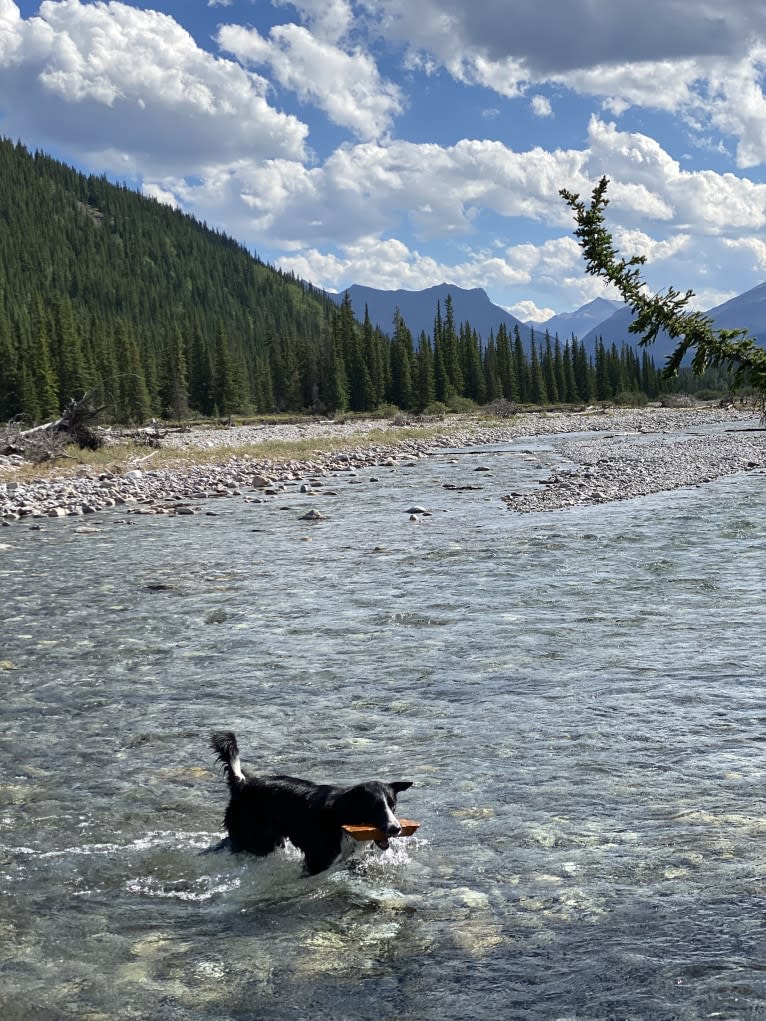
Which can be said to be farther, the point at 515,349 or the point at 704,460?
the point at 515,349

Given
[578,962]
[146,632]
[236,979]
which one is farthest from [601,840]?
[146,632]

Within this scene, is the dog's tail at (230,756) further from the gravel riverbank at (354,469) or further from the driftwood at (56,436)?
the driftwood at (56,436)

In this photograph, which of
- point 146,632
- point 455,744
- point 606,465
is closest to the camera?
point 455,744

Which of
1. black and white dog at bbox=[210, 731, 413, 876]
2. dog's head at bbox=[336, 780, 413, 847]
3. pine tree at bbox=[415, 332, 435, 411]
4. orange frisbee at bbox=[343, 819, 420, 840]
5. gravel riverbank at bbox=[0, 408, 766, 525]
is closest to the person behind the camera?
orange frisbee at bbox=[343, 819, 420, 840]

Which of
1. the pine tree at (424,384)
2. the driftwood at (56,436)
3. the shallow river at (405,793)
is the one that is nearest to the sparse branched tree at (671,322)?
the shallow river at (405,793)

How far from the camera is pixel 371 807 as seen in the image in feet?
16.1

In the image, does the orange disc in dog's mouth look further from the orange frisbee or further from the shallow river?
the shallow river

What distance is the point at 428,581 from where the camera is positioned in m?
14.0

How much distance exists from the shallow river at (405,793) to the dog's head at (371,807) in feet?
1.28

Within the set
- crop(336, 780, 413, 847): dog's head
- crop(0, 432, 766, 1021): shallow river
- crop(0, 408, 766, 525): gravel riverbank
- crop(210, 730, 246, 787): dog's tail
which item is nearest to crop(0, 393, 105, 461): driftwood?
crop(0, 408, 766, 525): gravel riverbank

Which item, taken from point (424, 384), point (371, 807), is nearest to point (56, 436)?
point (371, 807)

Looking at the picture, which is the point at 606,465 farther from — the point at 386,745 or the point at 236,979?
the point at 236,979

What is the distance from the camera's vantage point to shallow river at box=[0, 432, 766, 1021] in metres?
4.08

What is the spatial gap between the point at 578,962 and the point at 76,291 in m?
211
